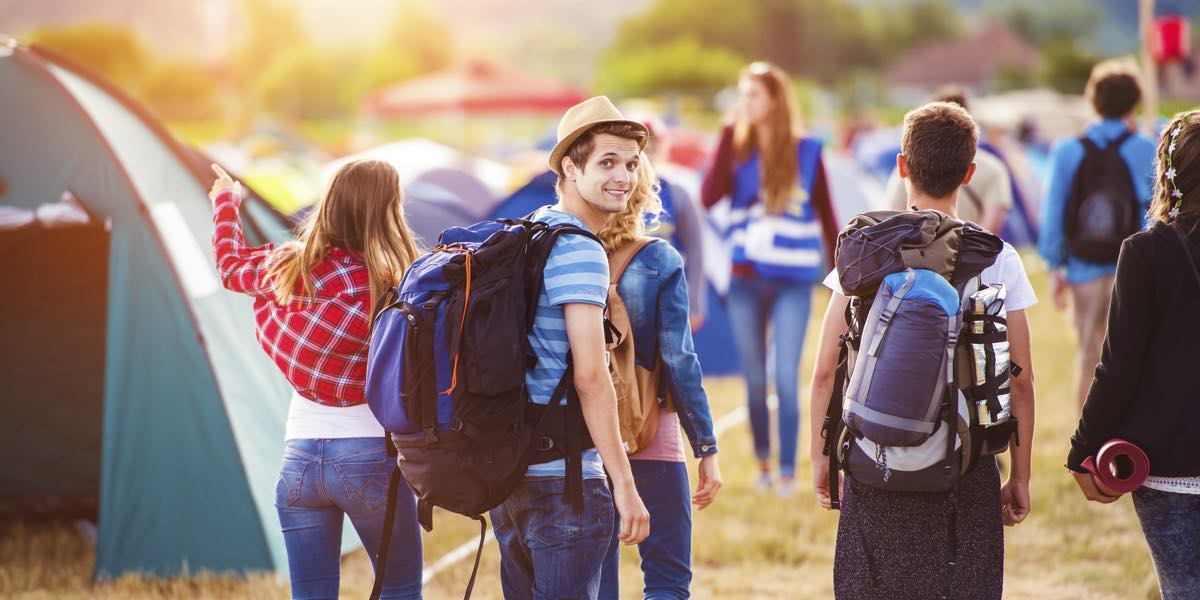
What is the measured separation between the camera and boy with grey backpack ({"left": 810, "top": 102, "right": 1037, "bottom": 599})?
8.50ft

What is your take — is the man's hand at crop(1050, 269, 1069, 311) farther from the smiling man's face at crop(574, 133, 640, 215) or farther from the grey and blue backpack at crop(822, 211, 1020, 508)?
the smiling man's face at crop(574, 133, 640, 215)

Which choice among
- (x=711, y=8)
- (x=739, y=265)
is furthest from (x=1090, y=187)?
(x=711, y=8)

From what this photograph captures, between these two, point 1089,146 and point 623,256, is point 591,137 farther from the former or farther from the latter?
point 1089,146

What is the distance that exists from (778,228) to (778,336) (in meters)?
0.49

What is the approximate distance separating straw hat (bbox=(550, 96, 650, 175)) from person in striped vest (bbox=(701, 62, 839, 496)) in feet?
9.50

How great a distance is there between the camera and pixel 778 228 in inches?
221

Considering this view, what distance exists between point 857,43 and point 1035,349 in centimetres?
10604

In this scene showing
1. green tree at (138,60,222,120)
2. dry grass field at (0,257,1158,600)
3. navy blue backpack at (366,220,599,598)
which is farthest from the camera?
green tree at (138,60,222,120)

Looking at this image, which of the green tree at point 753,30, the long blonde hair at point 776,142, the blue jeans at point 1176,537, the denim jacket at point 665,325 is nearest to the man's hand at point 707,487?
the denim jacket at point 665,325

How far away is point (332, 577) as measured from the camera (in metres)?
3.19

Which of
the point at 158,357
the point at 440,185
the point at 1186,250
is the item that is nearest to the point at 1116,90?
the point at 1186,250

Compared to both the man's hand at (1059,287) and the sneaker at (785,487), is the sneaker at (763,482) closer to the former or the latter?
the sneaker at (785,487)

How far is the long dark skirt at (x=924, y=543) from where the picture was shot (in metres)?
2.78

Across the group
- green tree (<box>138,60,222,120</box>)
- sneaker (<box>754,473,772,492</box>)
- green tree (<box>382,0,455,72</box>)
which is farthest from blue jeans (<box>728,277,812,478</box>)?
green tree (<box>382,0,455,72</box>)
